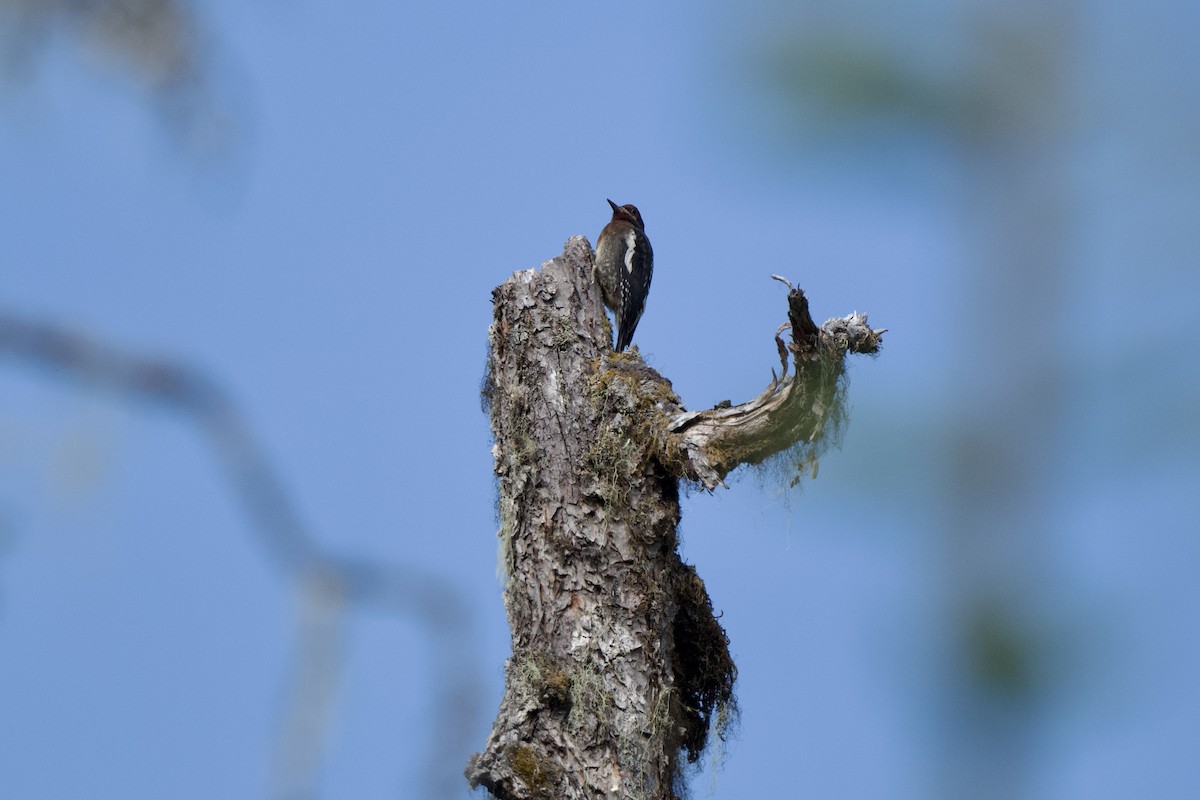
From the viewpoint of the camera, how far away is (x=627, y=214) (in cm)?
909

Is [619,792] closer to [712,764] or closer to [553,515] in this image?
[712,764]

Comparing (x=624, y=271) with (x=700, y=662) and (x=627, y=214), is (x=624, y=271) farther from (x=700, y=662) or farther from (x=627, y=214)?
(x=700, y=662)

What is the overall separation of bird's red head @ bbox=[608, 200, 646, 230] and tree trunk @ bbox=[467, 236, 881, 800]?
3867 millimetres

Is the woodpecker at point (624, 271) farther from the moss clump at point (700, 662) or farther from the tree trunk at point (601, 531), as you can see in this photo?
the moss clump at point (700, 662)

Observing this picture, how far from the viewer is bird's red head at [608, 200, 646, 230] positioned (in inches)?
356

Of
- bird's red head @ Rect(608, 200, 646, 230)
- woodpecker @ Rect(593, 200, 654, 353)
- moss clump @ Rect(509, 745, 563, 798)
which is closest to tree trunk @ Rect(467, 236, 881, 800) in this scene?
moss clump @ Rect(509, 745, 563, 798)

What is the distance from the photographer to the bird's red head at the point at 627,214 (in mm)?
9047

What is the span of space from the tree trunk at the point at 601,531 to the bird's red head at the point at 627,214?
12.7 ft

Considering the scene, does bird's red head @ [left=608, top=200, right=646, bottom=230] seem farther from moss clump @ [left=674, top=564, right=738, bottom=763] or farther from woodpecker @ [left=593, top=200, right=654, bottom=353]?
moss clump @ [left=674, top=564, right=738, bottom=763]

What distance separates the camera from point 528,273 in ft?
17.1

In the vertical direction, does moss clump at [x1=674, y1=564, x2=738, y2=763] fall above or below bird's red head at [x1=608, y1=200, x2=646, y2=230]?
below

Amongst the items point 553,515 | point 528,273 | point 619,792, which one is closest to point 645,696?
point 619,792

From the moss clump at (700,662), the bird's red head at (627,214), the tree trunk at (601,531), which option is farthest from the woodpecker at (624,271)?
the moss clump at (700,662)

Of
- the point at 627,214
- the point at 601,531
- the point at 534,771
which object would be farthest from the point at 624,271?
the point at 534,771
